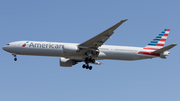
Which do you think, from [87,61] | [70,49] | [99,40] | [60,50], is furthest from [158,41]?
[60,50]

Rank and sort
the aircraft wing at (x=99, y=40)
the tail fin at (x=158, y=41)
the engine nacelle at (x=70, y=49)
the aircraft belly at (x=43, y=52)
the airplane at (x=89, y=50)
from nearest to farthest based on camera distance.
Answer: the aircraft wing at (x=99, y=40) < the engine nacelle at (x=70, y=49) < the airplane at (x=89, y=50) < the aircraft belly at (x=43, y=52) < the tail fin at (x=158, y=41)

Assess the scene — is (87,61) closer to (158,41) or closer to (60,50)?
(60,50)

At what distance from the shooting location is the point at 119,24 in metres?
33.2

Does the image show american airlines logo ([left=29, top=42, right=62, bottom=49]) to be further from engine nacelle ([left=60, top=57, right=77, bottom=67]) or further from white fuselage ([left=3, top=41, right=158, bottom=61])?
engine nacelle ([left=60, top=57, right=77, bottom=67])

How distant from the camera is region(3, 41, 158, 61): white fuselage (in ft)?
128

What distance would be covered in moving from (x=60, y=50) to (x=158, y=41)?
15.9m

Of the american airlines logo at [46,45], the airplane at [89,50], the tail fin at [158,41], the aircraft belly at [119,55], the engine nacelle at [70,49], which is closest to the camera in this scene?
the engine nacelle at [70,49]

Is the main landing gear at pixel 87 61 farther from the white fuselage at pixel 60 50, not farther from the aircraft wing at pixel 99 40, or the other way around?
the aircraft wing at pixel 99 40

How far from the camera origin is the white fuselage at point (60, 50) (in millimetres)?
39150

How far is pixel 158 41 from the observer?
146 feet

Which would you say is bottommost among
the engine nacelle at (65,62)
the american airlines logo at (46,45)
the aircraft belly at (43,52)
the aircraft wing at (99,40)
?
the engine nacelle at (65,62)

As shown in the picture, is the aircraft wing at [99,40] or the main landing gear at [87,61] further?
the main landing gear at [87,61]

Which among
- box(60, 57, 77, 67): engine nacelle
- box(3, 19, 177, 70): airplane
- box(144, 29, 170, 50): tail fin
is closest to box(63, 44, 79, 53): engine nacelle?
box(3, 19, 177, 70): airplane

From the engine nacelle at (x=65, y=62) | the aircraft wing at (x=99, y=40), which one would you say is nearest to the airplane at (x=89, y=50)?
the aircraft wing at (x=99, y=40)
